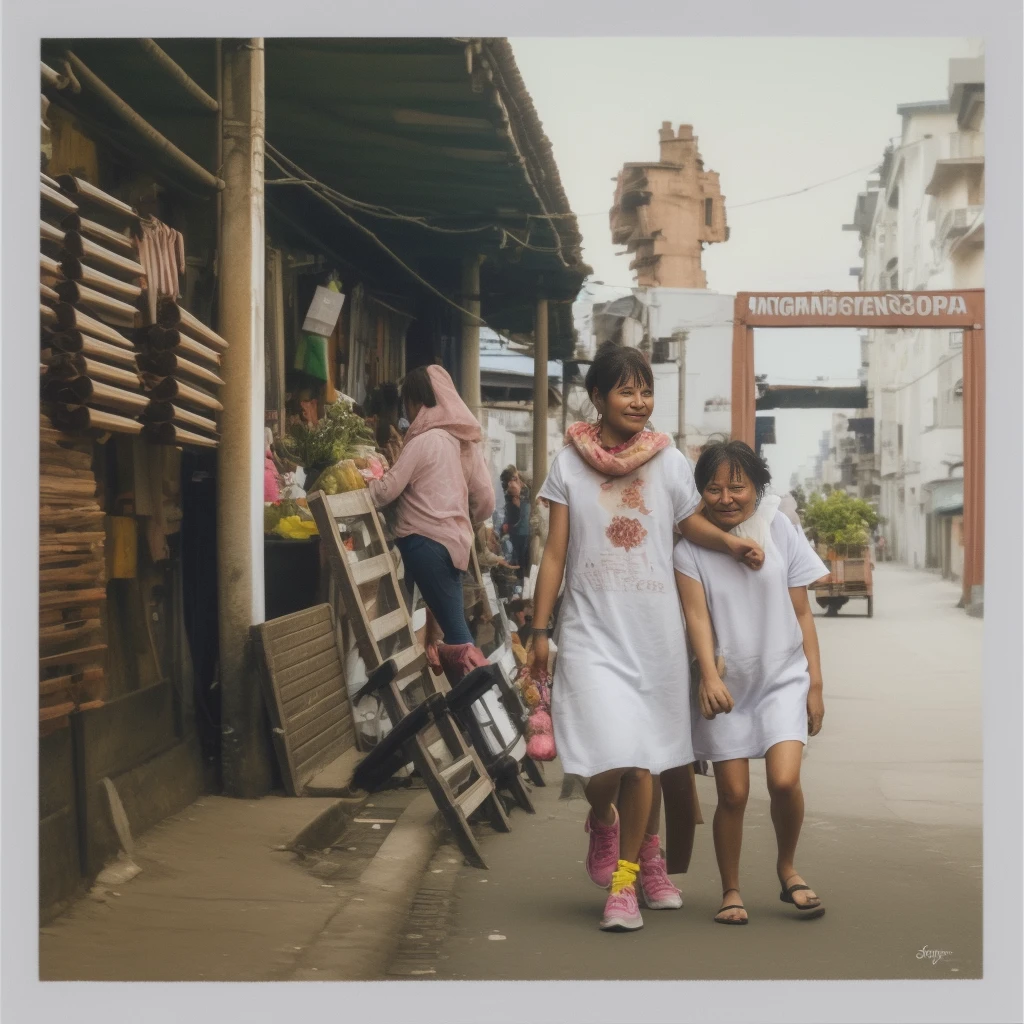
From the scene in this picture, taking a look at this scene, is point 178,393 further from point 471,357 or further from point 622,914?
point 471,357

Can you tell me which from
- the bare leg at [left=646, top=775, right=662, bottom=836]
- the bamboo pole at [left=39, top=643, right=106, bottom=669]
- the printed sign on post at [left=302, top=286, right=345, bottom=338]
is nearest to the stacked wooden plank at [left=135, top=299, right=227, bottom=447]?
the bamboo pole at [left=39, top=643, right=106, bottom=669]

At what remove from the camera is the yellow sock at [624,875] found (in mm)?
4707

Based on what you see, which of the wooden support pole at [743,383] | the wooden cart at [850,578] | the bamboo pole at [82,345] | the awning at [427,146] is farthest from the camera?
the wooden cart at [850,578]

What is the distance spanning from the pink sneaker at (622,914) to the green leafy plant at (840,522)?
51.1 ft

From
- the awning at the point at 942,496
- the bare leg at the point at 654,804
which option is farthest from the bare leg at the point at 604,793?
the awning at the point at 942,496

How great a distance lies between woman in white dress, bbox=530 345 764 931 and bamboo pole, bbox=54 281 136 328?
1542 mm

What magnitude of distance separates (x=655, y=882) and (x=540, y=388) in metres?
8.74

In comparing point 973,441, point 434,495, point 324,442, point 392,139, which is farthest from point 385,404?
point 973,441

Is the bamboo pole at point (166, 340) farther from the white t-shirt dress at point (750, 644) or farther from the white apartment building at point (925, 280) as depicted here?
the white apartment building at point (925, 280)

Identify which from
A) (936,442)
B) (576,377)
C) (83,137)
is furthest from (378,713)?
(936,442)

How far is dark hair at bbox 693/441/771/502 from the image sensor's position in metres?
4.77

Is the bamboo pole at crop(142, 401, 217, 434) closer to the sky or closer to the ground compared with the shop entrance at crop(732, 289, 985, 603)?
closer to the ground

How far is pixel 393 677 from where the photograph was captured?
5949 millimetres

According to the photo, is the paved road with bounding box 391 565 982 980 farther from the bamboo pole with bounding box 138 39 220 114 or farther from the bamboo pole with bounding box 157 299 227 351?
the bamboo pole with bounding box 138 39 220 114
